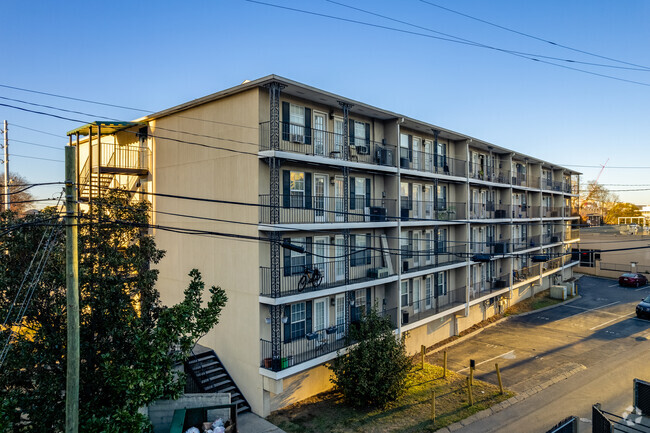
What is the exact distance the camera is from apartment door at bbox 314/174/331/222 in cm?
1786

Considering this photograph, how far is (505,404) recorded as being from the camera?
54.9 ft

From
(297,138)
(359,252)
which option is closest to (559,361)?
(359,252)

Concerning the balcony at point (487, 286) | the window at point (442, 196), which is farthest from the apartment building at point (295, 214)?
the balcony at point (487, 286)

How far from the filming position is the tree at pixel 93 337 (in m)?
9.63

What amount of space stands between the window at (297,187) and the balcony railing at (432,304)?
8190mm

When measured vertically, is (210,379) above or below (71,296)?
below

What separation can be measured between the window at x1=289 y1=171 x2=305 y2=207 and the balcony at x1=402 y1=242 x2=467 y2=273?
20.7 feet

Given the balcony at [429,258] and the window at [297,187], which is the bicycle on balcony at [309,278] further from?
the balcony at [429,258]

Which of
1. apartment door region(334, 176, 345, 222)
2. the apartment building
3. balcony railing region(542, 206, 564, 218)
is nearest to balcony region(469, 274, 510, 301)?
the apartment building

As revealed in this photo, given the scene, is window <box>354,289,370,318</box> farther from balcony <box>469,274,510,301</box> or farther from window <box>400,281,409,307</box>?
balcony <box>469,274,510,301</box>

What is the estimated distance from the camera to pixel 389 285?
21156 mm

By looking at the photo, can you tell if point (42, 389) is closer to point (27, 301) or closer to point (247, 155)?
point (27, 301)

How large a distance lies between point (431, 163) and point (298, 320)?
13395mm

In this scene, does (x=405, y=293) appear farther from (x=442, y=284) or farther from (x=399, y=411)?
(x=399, y=411)
